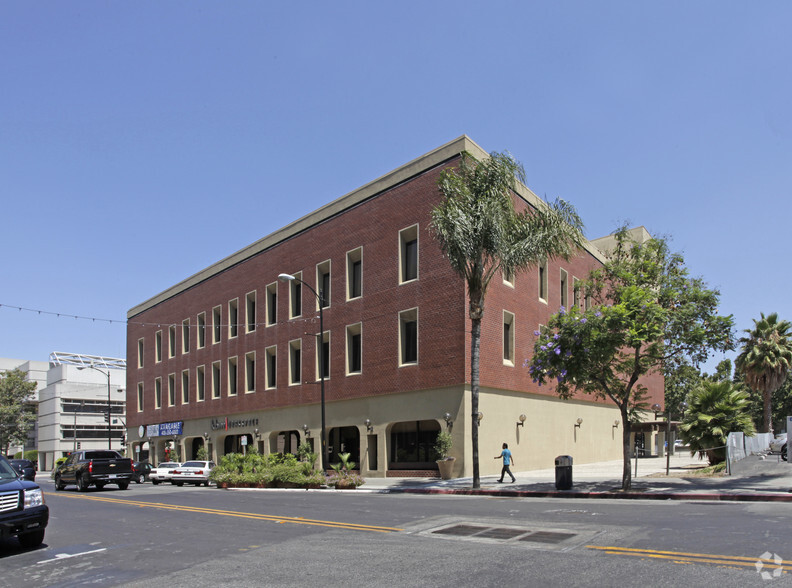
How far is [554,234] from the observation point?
25.4m

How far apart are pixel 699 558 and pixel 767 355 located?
133 feet

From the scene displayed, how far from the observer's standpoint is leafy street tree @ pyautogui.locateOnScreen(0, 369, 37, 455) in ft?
283

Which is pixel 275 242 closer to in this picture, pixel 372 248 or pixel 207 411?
pixel 372 248

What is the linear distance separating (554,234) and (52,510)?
746 inches

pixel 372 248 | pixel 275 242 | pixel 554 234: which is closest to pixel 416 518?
pixel 554 234

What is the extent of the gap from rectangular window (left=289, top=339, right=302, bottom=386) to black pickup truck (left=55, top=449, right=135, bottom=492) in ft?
39.5

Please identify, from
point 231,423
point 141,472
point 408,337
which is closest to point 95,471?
point 141,472

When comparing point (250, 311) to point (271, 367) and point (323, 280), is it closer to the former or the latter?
point (271, 367)

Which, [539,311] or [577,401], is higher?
[539,311]

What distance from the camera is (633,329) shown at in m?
20.0

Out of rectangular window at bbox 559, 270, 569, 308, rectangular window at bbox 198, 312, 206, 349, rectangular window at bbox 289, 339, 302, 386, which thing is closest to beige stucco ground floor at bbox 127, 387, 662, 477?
rectangular window at bbox 289, 339, 302, 386

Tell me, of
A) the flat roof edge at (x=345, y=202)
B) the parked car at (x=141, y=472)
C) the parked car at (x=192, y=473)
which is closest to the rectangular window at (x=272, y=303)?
the flat roof edge at (x=345, y=202)

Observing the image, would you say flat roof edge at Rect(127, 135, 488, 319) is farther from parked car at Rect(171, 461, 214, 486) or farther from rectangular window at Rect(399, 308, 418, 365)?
parked car at Rect(171, 461, 214, 486)

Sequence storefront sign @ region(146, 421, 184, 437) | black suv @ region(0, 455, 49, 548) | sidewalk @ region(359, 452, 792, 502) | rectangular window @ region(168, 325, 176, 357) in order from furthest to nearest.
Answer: rectangular window @ region(168, 325, 176, 357) → storefront sign @ region(146, 421, 184, 437) → sidewalk @ region(359, 452, 792, 502) → black suv @ region(0, 455, 49, 548)
